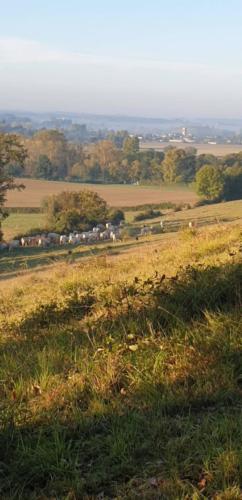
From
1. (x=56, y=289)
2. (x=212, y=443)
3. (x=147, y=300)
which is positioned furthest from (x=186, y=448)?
(x=56, y=289)

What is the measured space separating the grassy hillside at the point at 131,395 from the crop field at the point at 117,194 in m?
72.3

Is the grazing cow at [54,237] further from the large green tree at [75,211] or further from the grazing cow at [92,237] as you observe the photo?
the large green tree at [75,211]

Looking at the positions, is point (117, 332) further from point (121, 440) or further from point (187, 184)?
point (187, 184)

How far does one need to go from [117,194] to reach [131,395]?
289ft

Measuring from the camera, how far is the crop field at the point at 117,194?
83500 mm

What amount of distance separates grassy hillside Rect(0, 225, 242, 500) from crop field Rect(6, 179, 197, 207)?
72.3 m

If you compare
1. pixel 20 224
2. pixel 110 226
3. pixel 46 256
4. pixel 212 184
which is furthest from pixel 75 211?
pixel 46 256

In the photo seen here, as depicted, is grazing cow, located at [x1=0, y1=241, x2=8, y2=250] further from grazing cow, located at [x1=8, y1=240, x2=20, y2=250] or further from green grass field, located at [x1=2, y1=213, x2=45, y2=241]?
green grass field, located at [x1=2, y1=213, x2=45, y2=241]

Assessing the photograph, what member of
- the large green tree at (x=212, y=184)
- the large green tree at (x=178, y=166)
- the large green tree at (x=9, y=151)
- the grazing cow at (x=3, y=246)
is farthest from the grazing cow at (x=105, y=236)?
the large green tree at (x=178, y=166)

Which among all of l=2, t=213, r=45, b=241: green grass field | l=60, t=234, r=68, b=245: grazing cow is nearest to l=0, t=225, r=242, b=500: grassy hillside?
l=60, t=234, r=68, b=245: grazing cow

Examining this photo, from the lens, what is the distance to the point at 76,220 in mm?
61781

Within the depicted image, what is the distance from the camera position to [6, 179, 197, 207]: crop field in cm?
8350

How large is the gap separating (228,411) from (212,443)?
54 centimetres

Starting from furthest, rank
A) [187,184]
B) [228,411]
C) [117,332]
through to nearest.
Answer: [187,184] < [117,332] < [228,411]
